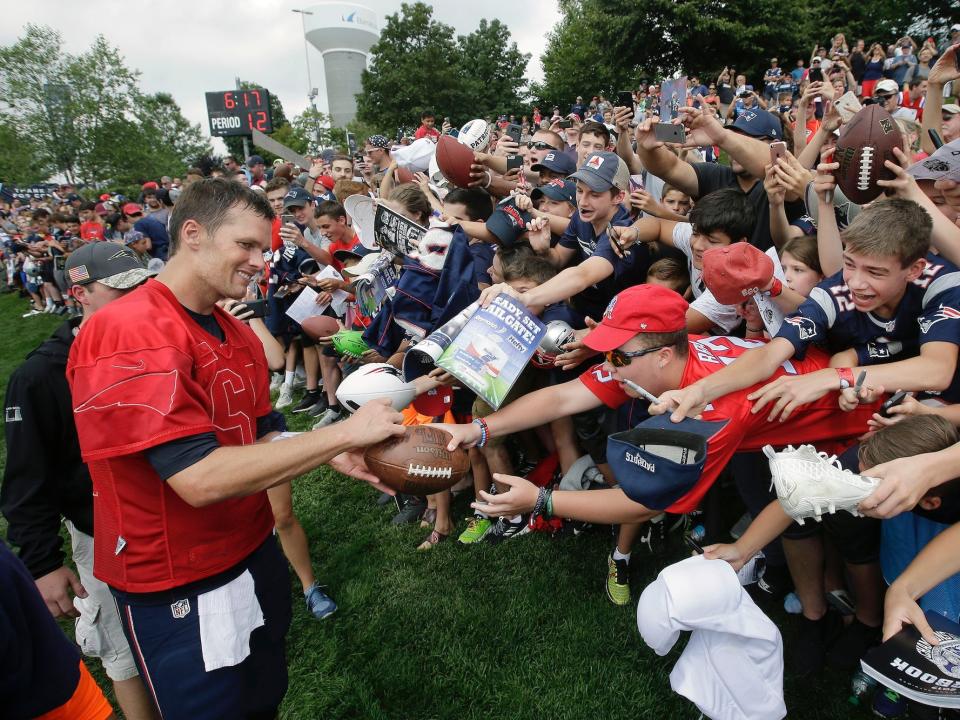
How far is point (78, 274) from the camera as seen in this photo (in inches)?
115

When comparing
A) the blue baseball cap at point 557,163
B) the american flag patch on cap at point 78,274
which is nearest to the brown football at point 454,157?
the blue baseball cap at point 557,163

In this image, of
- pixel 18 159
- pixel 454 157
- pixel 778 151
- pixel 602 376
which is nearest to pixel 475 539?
pixel 602 376

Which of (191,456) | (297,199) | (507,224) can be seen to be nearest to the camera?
(191,456)

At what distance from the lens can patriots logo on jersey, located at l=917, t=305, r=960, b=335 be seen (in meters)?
2.39

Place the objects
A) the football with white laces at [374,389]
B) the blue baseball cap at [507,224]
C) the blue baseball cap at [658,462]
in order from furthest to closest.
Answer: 1. the blue baseball cap at [507,224]
2. the football with white laces at [374,389]
3. the blue baseball cap at [658,462]

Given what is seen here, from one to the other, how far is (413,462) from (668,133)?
3.27m

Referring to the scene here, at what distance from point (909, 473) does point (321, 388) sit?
7012mm

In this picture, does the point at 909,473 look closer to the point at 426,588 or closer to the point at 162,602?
the point at 162,602

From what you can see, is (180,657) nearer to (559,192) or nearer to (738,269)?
(738,269)

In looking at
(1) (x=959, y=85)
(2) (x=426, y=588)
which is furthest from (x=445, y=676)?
(1) (x=959, y=85)

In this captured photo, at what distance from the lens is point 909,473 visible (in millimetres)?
1815

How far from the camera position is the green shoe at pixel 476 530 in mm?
4375

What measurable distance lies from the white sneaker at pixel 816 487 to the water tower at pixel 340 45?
284ft

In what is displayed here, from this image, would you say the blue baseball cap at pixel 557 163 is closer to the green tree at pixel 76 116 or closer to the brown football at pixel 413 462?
the brown football at pixel 413 462
